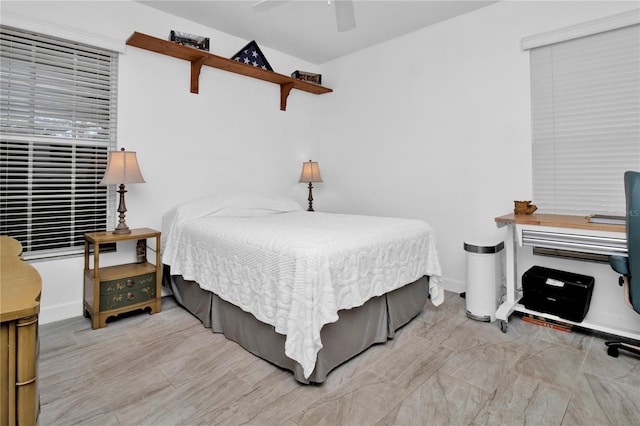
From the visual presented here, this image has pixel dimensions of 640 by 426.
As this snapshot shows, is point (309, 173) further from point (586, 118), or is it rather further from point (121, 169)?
point (586, 118)

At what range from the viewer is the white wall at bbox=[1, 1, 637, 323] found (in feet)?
9.08

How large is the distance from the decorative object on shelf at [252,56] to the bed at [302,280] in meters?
1.66

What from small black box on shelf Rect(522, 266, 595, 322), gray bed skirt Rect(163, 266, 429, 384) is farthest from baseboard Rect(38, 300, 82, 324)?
small black box on shelf Rect(522, 266, 595, 322)

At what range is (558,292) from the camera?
2.36 m

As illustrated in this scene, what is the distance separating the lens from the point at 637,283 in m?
1.81

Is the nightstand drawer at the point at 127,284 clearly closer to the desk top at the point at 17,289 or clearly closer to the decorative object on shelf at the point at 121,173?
the decorative object on shelf at the point at 121,173

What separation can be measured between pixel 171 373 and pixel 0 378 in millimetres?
1304

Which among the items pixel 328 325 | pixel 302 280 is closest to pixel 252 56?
pixel 302 280

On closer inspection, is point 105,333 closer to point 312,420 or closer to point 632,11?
point 312,420

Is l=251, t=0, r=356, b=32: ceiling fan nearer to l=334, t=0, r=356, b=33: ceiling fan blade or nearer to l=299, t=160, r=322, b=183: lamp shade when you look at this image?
l=334, t=0, r=356, b=33: ceiling fan blade

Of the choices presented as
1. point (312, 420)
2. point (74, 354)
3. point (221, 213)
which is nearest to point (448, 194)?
point (221, 213)

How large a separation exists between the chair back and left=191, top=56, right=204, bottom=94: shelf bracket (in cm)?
336

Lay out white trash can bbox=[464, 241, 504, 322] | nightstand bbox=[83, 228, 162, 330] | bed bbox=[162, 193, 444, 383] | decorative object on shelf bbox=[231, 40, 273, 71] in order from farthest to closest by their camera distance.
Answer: decorative object on shelf bbox=[231, 40, 273, 71], white trash can bbox=[464, 241, 504, 322], nightstand bbox=[83, 228, 162, 330], bed bbox=[162, 193, 444, 383]

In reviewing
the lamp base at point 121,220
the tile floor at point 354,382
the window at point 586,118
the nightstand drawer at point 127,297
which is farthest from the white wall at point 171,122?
the window at point 586,118
